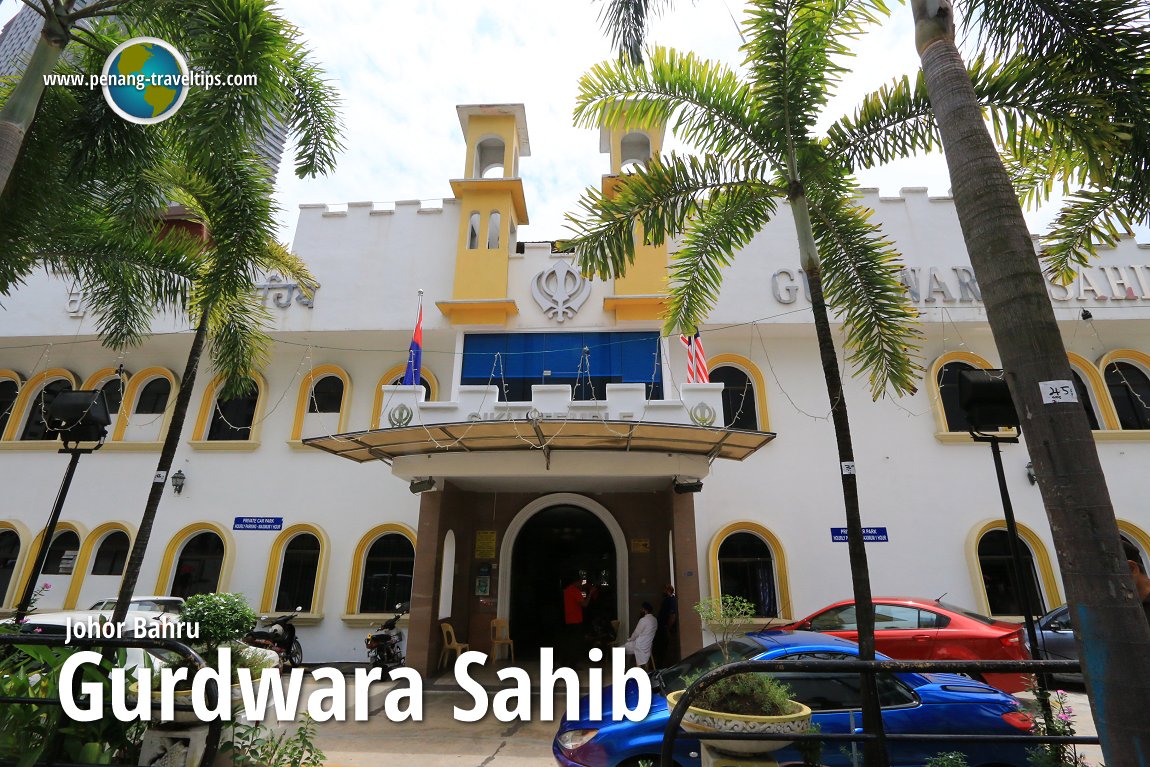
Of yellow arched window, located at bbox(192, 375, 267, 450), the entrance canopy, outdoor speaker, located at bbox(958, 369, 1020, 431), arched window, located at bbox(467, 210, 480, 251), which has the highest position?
arched window, located at bbox(467, 210, 480, 251)

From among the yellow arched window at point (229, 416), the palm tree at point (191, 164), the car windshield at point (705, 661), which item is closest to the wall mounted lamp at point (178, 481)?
the yellow arched window at point (229, 416)

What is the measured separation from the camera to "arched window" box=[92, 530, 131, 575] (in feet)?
41.9

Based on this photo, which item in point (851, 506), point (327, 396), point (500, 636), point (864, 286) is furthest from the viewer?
point (327, 396)

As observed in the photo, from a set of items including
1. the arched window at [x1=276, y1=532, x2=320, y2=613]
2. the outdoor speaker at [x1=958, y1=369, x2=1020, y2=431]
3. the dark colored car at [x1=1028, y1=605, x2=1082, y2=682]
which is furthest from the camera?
the arched window at [x1=276, y1=532, x2=320, y2=613]

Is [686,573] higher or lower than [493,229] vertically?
lower

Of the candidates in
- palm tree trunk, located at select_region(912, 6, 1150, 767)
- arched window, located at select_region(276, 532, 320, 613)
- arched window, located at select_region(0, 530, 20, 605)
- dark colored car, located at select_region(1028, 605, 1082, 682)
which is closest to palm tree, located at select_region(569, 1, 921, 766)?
palm tree trunk, located at select_region(912, 6, 1150, 767)

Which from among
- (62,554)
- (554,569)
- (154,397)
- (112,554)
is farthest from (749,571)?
(62,554)

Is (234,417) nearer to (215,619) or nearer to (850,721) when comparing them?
(215,619)

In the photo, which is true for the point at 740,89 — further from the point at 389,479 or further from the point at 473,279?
the point at 389,479

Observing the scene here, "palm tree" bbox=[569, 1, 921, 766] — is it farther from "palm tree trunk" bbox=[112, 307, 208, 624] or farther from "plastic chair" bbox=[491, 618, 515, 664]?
"plastic chair" bbox=[491, 618, 515, 664]

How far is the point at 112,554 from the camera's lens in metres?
12.9

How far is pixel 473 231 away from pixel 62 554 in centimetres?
1160

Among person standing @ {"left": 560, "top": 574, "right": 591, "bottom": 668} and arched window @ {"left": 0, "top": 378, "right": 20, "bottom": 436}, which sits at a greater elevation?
arched window @ {"left": 0, "top": 378, "right": 20, "bottom": 436}

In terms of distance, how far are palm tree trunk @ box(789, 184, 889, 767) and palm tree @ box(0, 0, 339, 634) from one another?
6021 mm
